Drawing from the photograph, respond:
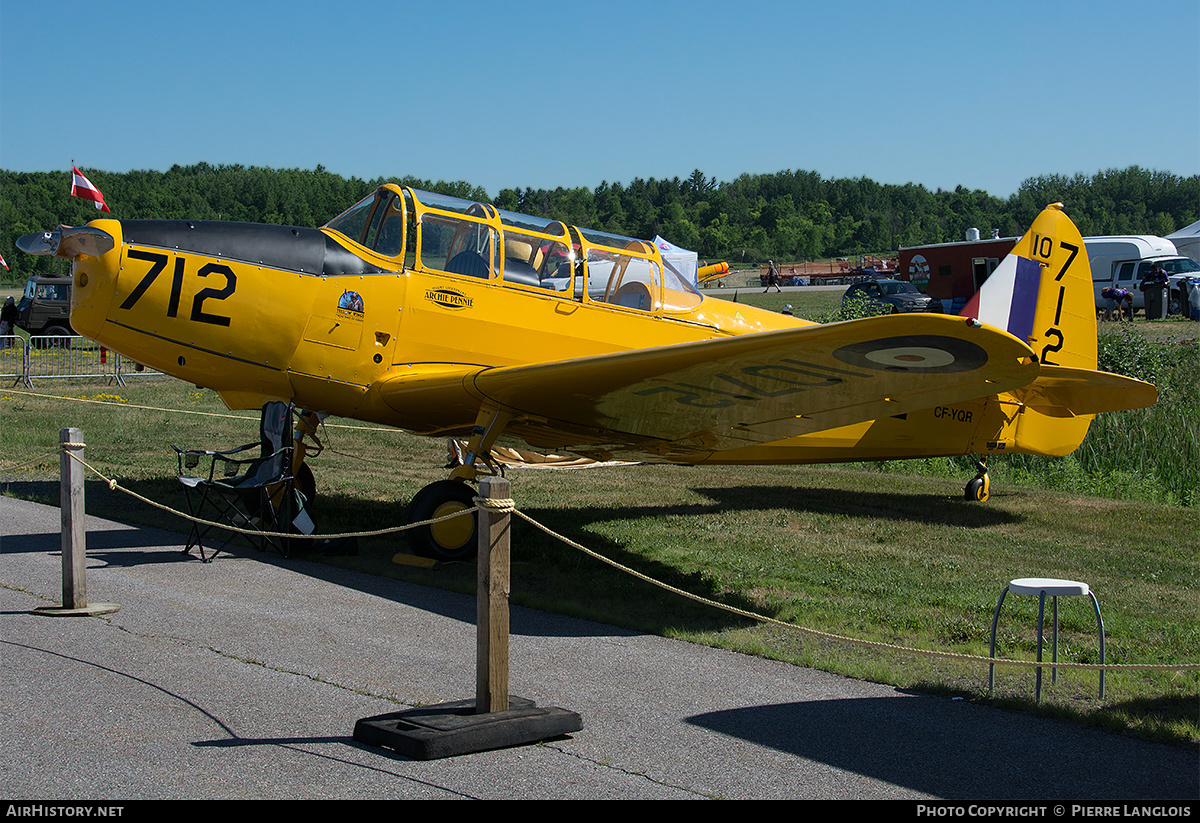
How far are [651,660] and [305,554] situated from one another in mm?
3700

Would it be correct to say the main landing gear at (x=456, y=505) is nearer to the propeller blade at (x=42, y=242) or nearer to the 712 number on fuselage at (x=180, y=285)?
the 712 number on fuselage at (x=180, y=285)

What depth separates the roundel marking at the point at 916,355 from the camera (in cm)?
497

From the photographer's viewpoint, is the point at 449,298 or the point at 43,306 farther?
the point at 43,306

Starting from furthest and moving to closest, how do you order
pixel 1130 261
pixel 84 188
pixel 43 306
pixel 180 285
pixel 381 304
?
pixel 1130 261 → pixel 43 306 → pixel 84 188 → pixel 381 304 → pixel 180 285

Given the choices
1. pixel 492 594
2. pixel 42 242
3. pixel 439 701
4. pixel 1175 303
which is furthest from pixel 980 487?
pixel 1175 303

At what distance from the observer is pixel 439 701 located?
15.2 ft

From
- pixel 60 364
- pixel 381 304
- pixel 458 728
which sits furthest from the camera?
pixel 60 364

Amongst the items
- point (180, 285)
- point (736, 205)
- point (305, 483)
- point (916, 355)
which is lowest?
point (305, 483)

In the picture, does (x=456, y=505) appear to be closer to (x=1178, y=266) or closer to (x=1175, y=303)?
(x=1175, y=303)

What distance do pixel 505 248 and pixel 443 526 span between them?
8.16ft

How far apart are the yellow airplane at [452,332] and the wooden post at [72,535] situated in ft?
6.66

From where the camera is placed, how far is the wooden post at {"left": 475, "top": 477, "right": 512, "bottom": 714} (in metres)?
4.07

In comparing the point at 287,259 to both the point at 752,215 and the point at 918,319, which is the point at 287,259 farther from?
the point at 752,215
